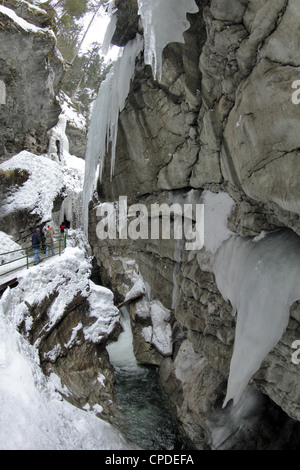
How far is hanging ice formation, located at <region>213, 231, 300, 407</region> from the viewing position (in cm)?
480

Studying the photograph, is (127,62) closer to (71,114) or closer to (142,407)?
(142,407)

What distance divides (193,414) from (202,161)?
7.34m

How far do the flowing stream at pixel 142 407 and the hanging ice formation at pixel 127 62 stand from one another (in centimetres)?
832

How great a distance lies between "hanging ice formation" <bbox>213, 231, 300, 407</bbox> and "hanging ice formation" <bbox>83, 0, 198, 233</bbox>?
4167 mm

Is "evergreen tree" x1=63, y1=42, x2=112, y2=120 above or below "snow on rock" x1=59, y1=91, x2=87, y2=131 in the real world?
above

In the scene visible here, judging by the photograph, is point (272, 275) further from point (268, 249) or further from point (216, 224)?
point (216, 224)

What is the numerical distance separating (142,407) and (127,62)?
38.7ft

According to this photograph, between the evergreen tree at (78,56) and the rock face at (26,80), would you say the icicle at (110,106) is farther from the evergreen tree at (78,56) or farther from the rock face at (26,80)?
the evergreen tree at (78,56)

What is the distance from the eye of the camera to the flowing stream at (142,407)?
1009 cm

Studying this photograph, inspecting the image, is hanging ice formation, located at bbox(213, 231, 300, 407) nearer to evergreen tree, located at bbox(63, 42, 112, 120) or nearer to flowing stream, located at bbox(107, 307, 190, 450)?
flowing stream, located at bbox(107, 307, 190, 450)

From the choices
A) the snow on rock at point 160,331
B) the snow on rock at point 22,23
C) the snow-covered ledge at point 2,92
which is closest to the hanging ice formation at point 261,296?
the snow on rock at point 160,331

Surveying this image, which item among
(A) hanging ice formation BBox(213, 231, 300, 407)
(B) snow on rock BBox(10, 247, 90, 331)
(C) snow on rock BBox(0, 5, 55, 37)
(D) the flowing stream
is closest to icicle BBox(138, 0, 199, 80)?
(A) hanging ice formation BBox(213, 231, 300, 407)

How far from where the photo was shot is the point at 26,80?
64.6ft

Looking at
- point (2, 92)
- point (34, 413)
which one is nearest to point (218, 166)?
point (34, 413)
